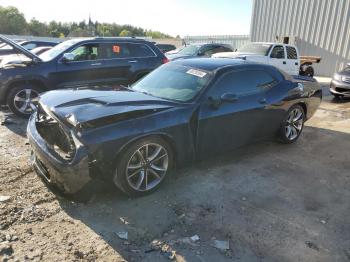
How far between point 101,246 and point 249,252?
4.46ft

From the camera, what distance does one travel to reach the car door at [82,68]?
7162 millimetres

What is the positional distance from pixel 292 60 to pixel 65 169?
1211 cm

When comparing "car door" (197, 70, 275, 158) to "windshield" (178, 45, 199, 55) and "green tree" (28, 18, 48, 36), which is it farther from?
"green tree" (28, 18, 48, 36)

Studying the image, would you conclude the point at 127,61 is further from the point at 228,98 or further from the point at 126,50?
the point at 228,98

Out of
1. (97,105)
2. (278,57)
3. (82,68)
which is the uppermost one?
(97,105)

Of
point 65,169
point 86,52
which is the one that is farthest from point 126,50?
point 65,169

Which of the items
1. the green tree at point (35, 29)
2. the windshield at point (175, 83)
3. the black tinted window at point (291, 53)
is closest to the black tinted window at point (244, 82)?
the windshield at point (175, 83)

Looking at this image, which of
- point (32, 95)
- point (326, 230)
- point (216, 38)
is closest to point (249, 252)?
point (326, 230)

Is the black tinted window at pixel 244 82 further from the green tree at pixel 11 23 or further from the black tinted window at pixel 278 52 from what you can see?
the green tree at pixel 11 23

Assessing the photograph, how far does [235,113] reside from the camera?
4.56 metres

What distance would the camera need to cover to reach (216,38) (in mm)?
24438

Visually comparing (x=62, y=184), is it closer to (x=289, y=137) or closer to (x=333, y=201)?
(x=333, y=201)

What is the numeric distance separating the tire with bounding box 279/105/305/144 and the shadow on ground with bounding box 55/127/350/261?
2.49 ft

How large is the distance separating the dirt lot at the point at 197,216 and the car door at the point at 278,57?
867 cm
